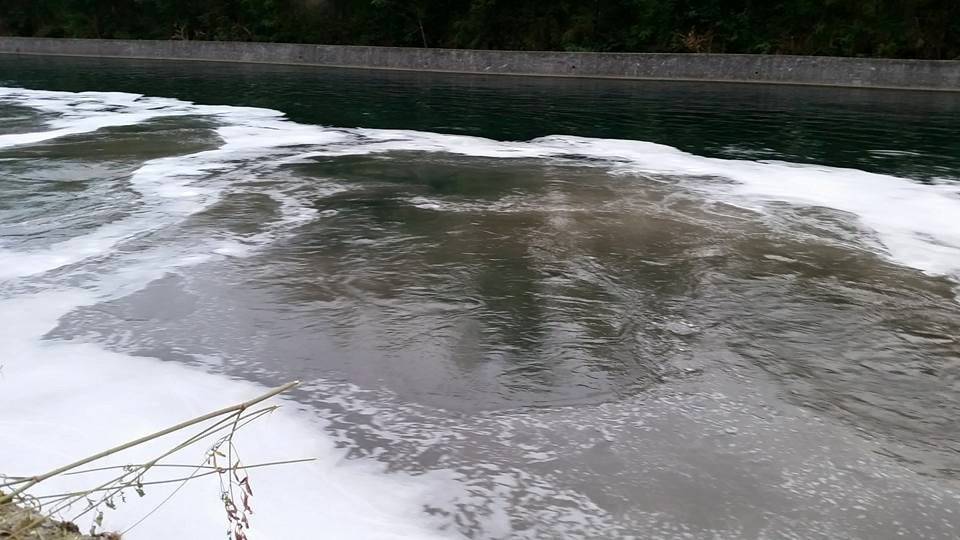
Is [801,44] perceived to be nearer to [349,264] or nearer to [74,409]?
[349,264]

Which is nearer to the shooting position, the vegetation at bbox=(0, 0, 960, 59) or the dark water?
the dark water

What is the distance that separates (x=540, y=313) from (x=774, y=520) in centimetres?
237

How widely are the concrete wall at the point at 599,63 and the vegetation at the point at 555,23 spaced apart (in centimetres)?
190

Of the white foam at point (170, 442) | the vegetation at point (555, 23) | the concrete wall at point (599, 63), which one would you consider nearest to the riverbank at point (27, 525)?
the white foam at point (170, 442)

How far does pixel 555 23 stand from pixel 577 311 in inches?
915

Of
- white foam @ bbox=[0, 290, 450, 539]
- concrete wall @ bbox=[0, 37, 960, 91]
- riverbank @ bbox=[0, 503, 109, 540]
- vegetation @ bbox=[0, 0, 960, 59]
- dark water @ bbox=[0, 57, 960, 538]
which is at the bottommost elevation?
white foam @ bbox=[0, 290, 450, 539]

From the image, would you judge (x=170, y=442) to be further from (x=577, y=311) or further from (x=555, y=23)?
(x=555, y=23)

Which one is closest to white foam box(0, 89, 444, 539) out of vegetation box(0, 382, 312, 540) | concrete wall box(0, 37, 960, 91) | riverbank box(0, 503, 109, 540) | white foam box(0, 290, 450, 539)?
white foam box(0, 290, 450, 539)

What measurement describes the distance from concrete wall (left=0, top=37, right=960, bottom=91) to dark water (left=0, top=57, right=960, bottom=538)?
9.24 metres

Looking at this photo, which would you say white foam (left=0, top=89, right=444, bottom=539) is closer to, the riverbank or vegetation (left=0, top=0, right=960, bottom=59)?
the riverbank

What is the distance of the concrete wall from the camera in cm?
2009

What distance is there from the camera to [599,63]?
76.7 feet

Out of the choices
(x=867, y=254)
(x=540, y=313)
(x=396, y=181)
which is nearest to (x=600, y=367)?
(x=540, y=313)

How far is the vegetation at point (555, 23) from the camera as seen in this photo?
22078 millimetres
